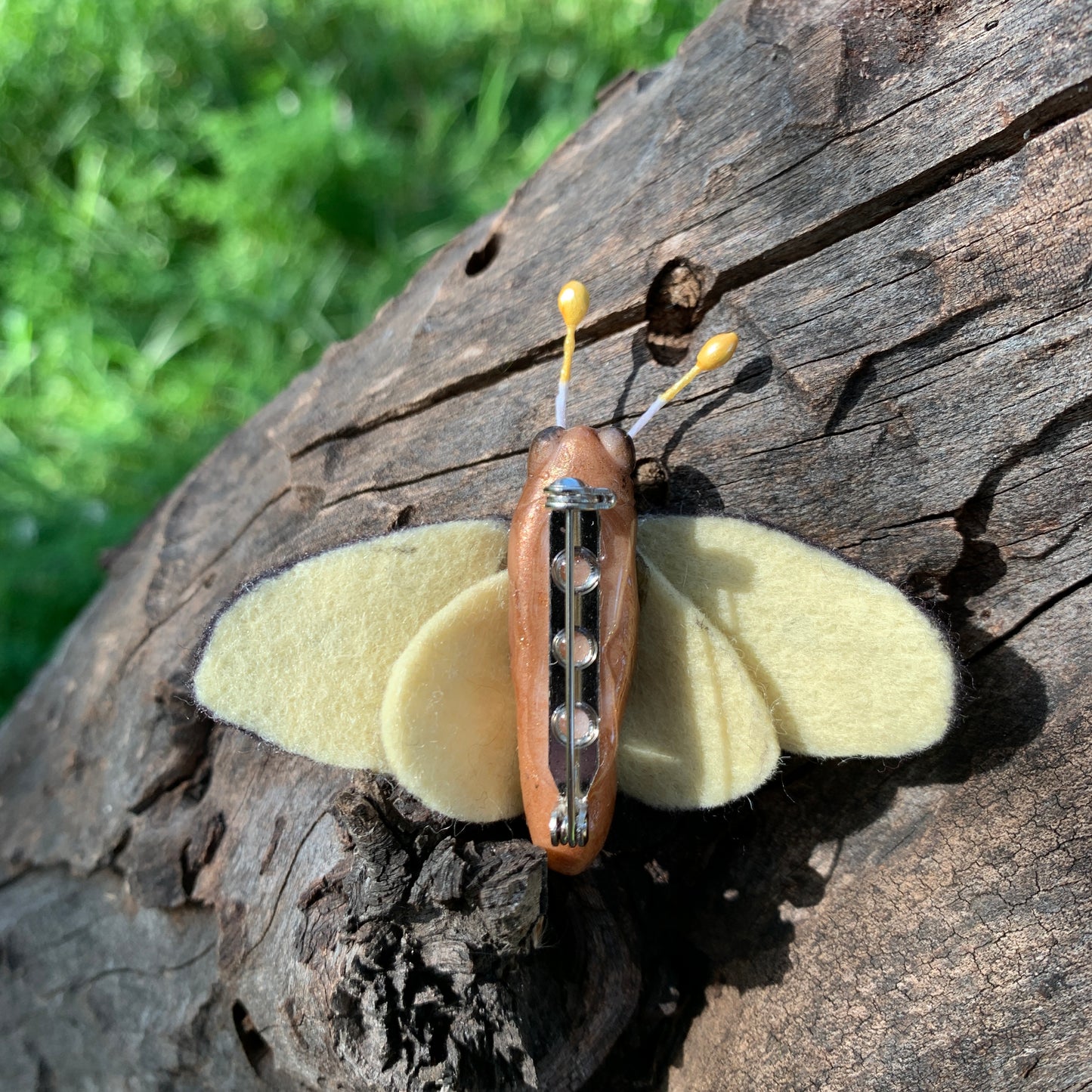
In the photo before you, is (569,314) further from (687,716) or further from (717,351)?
(687,716)

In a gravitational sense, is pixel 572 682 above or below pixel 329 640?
below

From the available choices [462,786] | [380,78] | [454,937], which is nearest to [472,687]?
[462,786]

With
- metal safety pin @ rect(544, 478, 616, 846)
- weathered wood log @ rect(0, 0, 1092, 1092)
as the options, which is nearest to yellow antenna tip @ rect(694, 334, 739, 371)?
weathered wood log @ rect(0, 0, 1092, 1092)

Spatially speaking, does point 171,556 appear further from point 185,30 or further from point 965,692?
point 185,30

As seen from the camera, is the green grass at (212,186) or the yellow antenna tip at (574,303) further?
the green grass at (212,186)

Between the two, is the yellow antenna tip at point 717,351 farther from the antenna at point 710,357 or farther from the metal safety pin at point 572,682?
the metal safety pin at point 572,682

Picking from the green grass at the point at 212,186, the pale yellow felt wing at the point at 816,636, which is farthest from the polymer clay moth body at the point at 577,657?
the green grass at the point at 212,186

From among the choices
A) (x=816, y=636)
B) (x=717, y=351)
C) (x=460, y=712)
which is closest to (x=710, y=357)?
(x=717, y=351)
